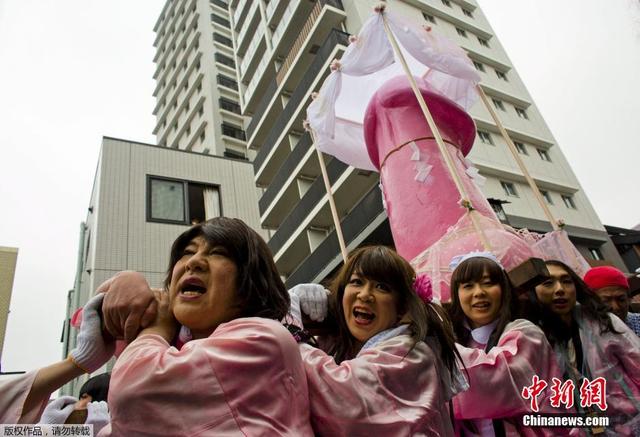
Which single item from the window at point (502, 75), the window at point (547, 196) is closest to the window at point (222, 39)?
the window at point (502, 75)

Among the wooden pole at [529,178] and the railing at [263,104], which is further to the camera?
the railing at [263,104]

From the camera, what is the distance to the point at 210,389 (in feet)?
3.81

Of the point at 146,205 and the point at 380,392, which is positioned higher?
the point at 146,205

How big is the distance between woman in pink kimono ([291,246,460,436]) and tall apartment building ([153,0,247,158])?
22.0 meters

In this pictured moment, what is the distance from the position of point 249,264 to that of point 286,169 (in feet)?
58.0

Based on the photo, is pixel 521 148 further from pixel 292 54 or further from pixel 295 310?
pixel 295 310

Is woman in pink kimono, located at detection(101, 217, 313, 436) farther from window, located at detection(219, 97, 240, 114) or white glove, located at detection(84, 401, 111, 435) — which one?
window, located at detection(219, 97, 240, 114)

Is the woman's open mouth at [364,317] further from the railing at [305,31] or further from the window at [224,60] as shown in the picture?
the window at [224,60]

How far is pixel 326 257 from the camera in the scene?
1498 cm

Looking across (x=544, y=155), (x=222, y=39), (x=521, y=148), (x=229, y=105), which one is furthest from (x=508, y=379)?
(x=222, y=39)

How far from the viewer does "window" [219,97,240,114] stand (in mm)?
25906

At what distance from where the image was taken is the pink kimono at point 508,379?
188 cm

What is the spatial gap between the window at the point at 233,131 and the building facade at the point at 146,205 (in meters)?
15.9

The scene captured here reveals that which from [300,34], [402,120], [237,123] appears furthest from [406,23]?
[237,123]
